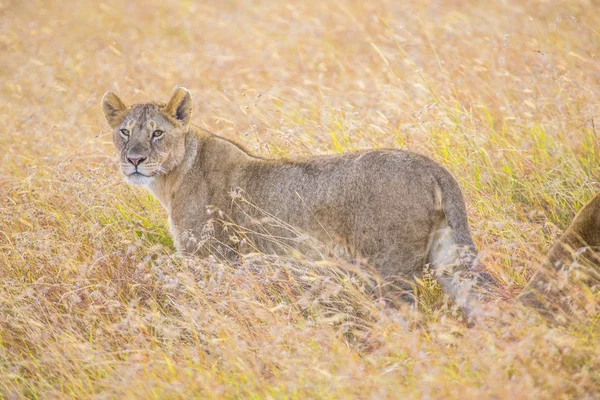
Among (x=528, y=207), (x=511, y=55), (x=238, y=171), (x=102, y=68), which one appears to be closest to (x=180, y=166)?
(x=238, y=171)

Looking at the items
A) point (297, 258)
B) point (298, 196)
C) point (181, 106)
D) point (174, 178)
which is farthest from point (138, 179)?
point (297, 258)

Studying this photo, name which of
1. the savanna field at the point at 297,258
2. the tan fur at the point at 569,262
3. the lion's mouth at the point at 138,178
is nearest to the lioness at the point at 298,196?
the lion's mouth at the point at 138,178

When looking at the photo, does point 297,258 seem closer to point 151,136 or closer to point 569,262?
point 151,136

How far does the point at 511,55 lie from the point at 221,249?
5376mm

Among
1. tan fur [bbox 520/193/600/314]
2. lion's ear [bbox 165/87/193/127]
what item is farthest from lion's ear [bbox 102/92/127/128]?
tan fur [bbox 520/193/600/314]

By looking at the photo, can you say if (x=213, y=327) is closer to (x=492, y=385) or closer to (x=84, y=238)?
(x=492, y=385)

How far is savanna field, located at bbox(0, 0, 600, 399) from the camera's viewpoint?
12.7 ft

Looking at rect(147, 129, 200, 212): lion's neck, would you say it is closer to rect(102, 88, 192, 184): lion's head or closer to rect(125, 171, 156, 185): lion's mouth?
rect(102, 88, 192, 184): lion's head

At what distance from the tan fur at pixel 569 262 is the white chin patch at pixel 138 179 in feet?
10.6

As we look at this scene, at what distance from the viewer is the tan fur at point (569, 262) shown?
13.7 ft

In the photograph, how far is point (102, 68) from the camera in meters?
12.2

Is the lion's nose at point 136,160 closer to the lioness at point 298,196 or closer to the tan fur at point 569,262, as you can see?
the lioness at point 298,196

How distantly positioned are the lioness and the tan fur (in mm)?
400

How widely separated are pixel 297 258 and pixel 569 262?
6.50ft
